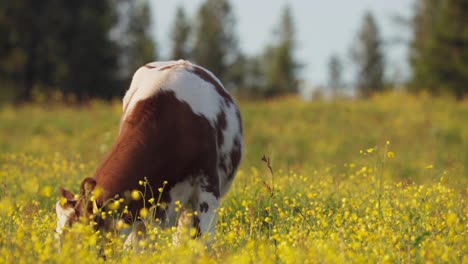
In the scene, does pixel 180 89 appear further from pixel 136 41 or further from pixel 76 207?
pixel 136 41

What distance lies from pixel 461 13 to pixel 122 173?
28281 mm

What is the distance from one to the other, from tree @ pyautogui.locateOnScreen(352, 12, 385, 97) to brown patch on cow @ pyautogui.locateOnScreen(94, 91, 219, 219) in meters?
58.9

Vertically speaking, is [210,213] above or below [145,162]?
below

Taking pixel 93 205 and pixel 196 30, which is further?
pixel 196 30

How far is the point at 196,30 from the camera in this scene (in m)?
57.4

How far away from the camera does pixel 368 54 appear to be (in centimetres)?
6456

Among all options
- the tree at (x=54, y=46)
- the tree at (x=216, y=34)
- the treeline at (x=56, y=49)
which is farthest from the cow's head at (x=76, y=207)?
the tree at (x=216, y=34)

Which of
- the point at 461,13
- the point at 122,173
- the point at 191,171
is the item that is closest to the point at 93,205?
the point at 122,173

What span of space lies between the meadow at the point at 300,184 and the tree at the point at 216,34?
3191 centimetres

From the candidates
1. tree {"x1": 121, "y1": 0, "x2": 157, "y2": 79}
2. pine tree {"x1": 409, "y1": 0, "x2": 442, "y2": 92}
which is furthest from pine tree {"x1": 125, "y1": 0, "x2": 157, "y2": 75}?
pine tree {"x1": 409, "y1": 0, "x2": 442, "y2": 92}

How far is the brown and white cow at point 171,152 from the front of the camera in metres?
4.98

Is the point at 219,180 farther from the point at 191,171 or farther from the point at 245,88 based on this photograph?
the point at 245,88

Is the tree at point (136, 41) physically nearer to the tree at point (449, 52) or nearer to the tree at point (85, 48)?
the tree at point (85, 48)

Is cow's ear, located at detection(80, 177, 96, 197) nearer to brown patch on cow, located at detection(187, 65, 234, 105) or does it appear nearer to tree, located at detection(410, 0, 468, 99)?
brown patch on cow, located at detection(187, 65, 234, 105)
